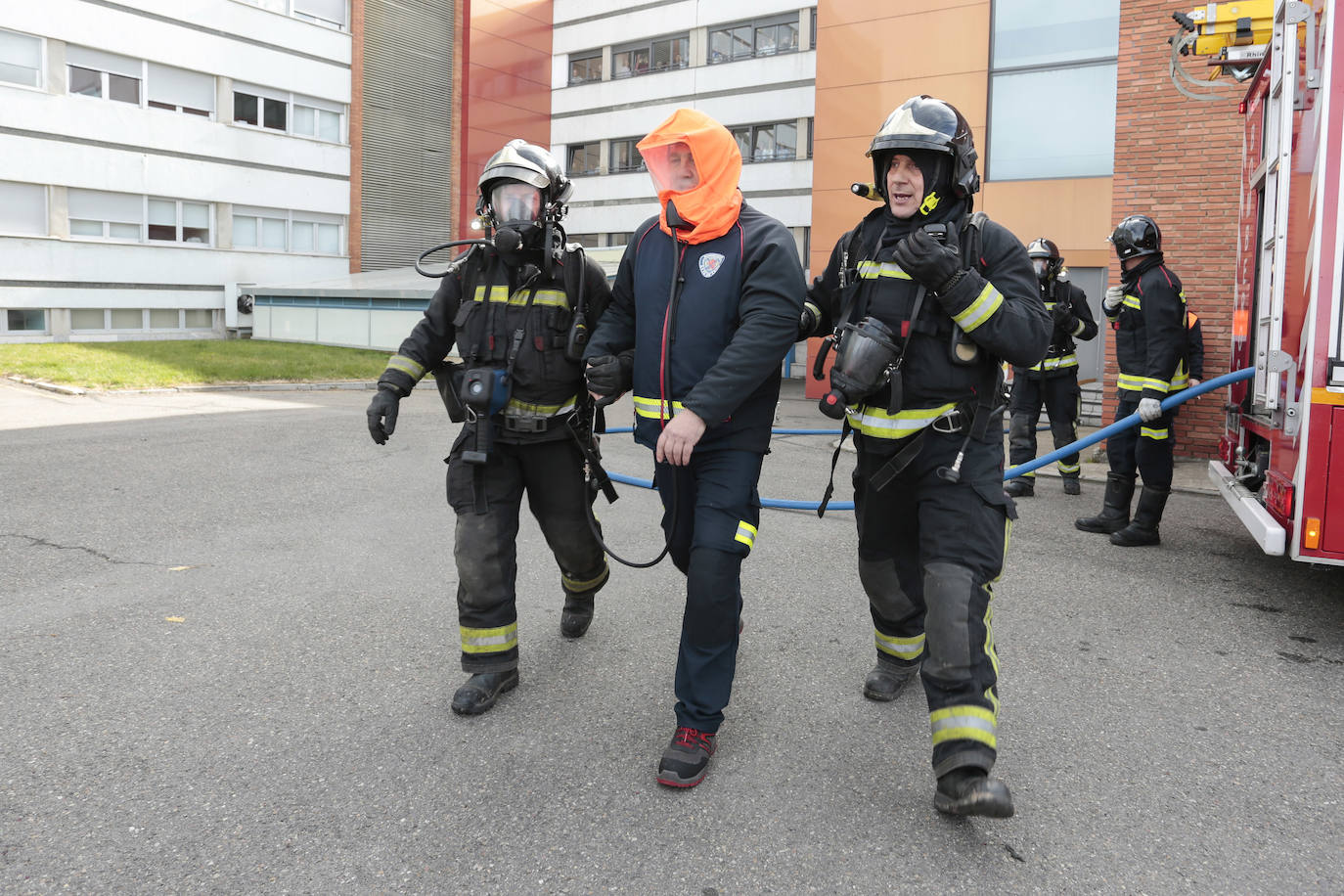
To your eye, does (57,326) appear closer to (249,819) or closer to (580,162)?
(580,162)

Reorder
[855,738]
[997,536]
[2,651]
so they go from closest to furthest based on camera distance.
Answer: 1. [997,536]
2. [855,738]
3. [2,651]

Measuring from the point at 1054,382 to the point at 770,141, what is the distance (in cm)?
2462

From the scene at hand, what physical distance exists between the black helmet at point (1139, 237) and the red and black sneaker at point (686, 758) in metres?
5.24

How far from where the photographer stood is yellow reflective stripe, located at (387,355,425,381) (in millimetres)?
3840

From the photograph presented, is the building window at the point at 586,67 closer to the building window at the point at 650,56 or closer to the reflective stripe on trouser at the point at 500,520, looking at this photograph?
the building window at the point at 650,56

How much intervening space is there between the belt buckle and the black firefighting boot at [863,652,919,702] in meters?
1.09

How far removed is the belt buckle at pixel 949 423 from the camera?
3.13 m

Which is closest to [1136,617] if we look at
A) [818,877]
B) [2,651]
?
[818,877]

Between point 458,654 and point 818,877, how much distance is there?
6.86 feet

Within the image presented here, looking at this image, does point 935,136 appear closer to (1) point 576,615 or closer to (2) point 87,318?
(1) point 576,615

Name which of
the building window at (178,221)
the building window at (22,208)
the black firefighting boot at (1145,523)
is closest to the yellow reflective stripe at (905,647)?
the black firefighting boot at (1145,523)

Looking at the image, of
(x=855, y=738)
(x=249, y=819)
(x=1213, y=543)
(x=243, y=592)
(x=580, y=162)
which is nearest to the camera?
(x=249, y=819)

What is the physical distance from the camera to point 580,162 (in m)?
37.0

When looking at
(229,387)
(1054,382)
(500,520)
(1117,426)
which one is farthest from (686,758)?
(229,387)
